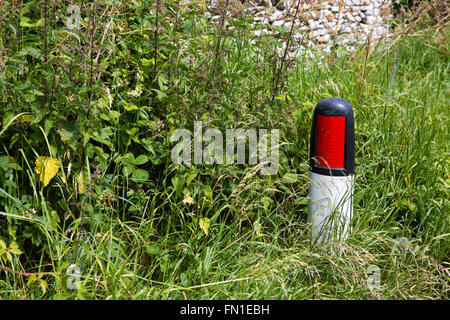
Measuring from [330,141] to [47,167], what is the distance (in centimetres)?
139

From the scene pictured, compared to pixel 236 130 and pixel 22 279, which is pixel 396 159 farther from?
pixel 22 279

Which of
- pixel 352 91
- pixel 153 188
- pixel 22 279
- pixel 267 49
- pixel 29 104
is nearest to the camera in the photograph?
pixel 22 279

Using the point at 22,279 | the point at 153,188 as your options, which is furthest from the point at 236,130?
the point at 22,279

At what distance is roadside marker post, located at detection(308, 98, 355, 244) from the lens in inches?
94.0

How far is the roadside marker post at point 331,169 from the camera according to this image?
7.84 feet

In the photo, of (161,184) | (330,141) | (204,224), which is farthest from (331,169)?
(161,184)

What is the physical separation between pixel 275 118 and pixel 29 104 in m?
1.30

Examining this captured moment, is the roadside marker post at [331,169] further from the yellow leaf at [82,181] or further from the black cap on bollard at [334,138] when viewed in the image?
the yellow leaf at [82,181]

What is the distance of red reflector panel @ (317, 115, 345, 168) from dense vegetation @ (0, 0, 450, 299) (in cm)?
16

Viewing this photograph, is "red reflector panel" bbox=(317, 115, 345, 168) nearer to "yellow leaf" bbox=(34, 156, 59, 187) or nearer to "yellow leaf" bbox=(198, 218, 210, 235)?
"yellow leaf" bbox=(198, 218, 210, 235)

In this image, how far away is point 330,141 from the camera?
2414 millimetres

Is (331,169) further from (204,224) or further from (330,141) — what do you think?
(204,224)

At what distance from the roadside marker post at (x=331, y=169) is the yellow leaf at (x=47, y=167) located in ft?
4.20

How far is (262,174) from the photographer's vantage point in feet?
8.39
